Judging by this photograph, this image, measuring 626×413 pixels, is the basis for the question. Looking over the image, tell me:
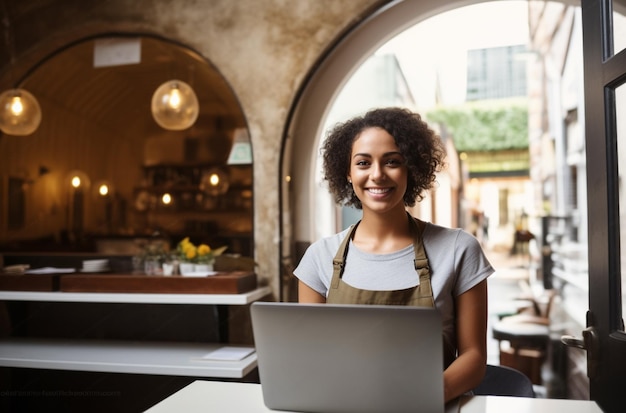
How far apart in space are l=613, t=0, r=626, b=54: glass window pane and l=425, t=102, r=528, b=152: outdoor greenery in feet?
60.7

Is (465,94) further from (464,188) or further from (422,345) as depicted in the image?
(422,345)

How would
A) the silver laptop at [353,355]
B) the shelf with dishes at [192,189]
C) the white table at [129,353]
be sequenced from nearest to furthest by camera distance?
1. the silver laptop at [353,355]
2. the white table at [129,353]
3. the shelf with dishes at [192,189]

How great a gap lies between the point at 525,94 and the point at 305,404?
2242 centimetres

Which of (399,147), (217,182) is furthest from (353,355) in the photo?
(217,182)

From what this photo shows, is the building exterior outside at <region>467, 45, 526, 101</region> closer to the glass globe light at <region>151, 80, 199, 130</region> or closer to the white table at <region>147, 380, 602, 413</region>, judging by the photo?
the glass globe light at <region>151, 80, 199, 130</region>

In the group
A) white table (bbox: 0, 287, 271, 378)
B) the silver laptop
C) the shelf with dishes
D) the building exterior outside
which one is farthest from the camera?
the building exterior outside

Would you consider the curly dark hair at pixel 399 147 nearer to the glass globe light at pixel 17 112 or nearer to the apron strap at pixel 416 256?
the apron strap at pixel 416 256

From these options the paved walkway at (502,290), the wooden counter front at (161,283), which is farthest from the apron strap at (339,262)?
the paved walkway at (502,290)

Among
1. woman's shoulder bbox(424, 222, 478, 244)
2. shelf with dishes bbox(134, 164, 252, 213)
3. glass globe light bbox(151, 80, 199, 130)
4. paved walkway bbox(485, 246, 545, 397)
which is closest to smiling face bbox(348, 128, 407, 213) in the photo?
woman's shoulder bbox(424, 222, 478, 244)

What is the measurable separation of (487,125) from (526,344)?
16902 mm

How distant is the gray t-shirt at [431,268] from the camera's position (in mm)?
1741

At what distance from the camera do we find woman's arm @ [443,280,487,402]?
5.04ft

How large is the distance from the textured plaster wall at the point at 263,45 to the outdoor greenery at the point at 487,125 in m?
17.1

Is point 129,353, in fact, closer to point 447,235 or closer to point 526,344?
point 447,235
